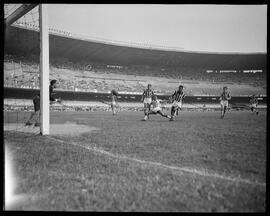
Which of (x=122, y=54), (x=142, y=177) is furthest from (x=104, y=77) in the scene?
(x=142, y=177)

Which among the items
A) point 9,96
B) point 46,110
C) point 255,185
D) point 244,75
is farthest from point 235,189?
point 244,75

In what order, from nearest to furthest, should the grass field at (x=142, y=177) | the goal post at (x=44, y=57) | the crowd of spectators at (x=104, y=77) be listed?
the grass field at (x=142, y=177)
the goal post at (x=44, y=57)
the crowd of spectators at (x=104, y=77)

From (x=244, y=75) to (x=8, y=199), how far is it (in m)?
50.1

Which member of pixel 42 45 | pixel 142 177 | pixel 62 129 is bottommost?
pixel 62 129

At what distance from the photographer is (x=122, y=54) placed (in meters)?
41.3

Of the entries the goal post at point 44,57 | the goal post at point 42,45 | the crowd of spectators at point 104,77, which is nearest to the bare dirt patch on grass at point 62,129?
the goal post at point 42,45

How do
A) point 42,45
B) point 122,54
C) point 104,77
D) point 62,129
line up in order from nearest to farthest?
1. point 42,45
2. point 62,129
3. point 104,77
4. point 122,54

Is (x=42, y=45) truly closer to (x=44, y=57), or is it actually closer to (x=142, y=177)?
(x=44, y=57)

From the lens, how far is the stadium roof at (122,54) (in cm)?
3244

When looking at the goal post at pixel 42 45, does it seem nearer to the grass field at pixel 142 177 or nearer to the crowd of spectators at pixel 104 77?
the grass field at pixel 142 177

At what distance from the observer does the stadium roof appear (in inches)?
1277

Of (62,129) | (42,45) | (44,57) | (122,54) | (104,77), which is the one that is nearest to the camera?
(42,45)

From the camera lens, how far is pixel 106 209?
2959 mm

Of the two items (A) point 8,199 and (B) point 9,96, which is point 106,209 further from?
(B) point 9,96
